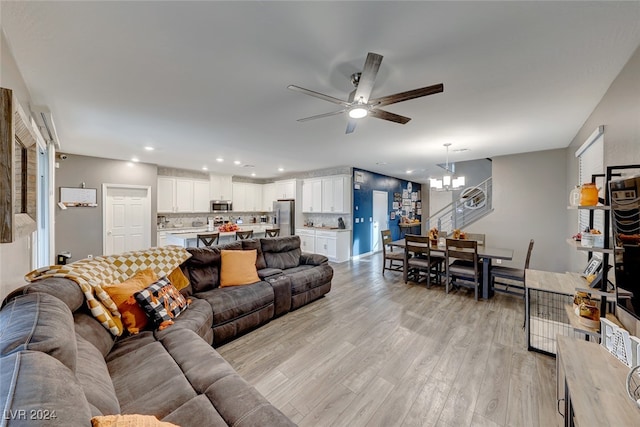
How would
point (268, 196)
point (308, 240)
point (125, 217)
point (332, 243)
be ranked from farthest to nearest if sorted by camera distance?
1. point (268, 196)
2. point (308, 240)
3. point (332, 243)
4. point (125, 217)

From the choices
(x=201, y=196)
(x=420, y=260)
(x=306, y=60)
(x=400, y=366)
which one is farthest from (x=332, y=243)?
(x=306, y=60)

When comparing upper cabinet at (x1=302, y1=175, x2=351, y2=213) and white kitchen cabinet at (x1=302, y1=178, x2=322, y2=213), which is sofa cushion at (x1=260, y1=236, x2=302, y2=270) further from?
white kitchen cabinet at (x1=302, y1=178, x2=322, y2=213)

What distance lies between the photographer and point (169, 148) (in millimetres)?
4586

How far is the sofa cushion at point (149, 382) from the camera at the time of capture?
48.2 inches

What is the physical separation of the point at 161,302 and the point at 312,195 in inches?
216

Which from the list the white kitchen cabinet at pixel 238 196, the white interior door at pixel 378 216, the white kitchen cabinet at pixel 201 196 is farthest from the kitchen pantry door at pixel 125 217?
the white interior door at pixel 378 216

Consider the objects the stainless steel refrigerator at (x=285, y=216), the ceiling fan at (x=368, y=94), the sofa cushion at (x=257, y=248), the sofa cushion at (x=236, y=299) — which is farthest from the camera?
the stainless steel refrigerator at (x=285, y=216)

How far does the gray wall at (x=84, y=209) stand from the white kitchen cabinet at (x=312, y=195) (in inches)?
176

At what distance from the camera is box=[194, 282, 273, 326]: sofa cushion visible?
2.50 meters

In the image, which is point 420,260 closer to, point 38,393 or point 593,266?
point 593,266

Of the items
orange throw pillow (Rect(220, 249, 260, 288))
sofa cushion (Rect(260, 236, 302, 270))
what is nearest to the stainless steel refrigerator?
sofa cushion (Rect(260, 236, 302, 270))

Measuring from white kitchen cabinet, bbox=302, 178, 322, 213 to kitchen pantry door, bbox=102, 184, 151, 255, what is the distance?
412 cm

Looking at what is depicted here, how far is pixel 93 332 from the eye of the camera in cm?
163

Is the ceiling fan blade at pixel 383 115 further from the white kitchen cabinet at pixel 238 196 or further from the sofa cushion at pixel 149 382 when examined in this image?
the white kitchen cabinet at pixel 238 196
